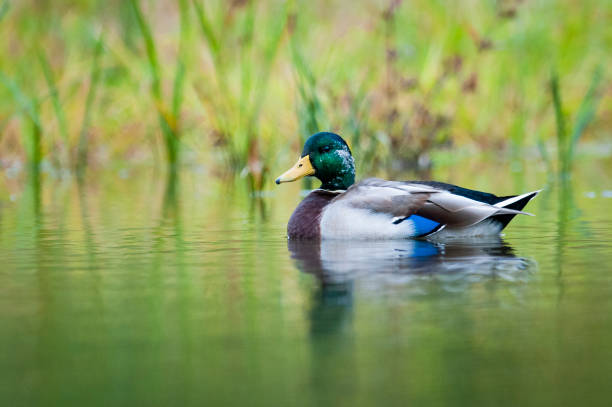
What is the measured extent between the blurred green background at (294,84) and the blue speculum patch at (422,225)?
3.78m

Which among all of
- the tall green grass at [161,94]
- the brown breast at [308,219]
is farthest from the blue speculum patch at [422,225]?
the tall green grass at [161,94]

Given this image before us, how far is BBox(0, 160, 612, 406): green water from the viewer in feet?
9.48

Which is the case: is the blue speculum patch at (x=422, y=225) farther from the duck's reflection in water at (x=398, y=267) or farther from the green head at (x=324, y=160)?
the green head at (x=324, y=160)

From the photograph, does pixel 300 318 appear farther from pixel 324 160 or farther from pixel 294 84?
pixel 294 84

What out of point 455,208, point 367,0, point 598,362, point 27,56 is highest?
point 367,0

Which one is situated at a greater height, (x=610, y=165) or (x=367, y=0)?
(x=367, y=0)

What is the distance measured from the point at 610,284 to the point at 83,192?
6885mm

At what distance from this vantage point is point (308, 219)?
6.54 m

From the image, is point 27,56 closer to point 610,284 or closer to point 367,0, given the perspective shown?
point 367,0

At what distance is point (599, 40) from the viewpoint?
15.9 m

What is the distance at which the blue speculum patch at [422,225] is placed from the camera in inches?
249

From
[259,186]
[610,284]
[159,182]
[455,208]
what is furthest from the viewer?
[159,182]

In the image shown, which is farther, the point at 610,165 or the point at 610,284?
the point at 610,165

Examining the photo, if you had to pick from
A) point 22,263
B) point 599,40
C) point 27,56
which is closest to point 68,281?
point 22,263
